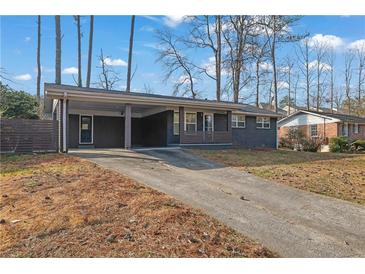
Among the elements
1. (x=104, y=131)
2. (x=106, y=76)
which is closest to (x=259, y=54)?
(x=106, y=76)

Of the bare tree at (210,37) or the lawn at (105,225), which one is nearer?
the lawn at (105,225)

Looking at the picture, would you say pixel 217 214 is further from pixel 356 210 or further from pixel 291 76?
→ pixel 291 76

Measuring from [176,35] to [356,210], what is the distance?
2643cm

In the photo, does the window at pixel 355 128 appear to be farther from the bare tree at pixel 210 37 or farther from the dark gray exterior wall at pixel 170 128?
the dark gray exterior wall at pixel 170 128

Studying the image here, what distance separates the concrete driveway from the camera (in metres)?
4.12

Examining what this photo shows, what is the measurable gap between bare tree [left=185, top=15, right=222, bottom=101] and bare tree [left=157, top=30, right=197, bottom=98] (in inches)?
63.6

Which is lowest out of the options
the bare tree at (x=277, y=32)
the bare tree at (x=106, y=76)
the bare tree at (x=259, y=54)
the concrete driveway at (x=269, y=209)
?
the concrete driveway at (x=269, y=209)

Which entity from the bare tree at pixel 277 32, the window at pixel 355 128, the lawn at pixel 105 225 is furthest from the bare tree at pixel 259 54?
the lawn at pixel 105 225

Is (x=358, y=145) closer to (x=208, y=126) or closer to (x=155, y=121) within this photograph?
(x=208, y=126)

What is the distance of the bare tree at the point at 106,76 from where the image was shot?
102 ft

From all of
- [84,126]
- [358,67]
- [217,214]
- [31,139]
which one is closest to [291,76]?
[358,67]

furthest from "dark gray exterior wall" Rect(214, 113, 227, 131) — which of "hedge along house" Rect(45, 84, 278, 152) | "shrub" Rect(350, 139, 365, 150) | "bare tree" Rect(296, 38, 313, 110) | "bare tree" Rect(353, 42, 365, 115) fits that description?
"bare tree" Rect(353, 42, 365, 115)

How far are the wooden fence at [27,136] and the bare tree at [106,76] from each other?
19.2m

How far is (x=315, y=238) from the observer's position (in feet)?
14.2
